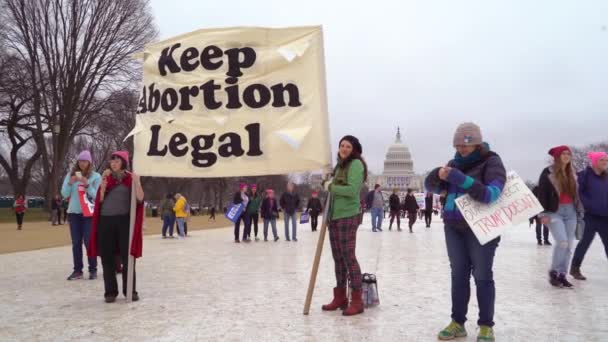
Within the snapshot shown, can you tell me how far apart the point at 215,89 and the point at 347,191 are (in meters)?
1.84

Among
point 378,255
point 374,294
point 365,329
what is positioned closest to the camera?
point 365,329

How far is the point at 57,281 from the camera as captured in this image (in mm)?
7125

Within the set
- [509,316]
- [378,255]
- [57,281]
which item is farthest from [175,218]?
[509,316]

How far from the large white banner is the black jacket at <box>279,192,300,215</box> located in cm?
962

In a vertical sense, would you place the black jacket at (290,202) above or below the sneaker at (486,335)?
above

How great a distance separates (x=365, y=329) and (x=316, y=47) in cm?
283

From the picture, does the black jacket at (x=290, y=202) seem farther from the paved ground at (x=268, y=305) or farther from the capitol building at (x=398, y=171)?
the capitol building at (x=398, y=171)

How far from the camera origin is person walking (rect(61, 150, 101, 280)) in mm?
7090

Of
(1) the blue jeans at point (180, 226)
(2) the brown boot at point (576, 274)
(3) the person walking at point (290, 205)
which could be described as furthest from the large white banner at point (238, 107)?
(1) the blue jeans at point (180, 226)

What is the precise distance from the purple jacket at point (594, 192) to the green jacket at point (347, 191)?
11.6ft

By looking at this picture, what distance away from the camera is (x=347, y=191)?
486cm

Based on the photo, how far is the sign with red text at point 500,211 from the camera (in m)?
3.96

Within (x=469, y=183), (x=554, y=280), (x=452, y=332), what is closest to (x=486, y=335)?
(x=452, y=332)

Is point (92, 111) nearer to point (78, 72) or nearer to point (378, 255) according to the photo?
point (78, 72)
